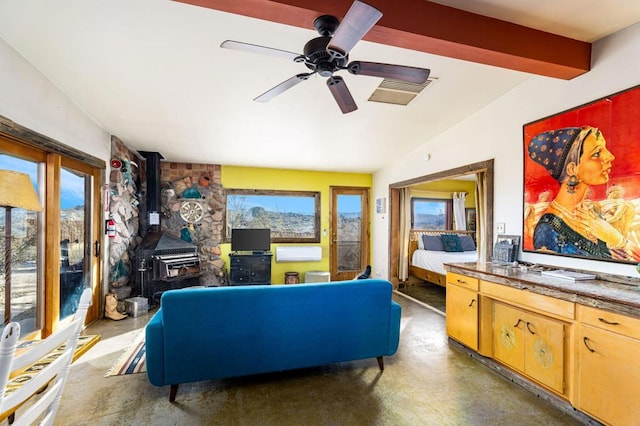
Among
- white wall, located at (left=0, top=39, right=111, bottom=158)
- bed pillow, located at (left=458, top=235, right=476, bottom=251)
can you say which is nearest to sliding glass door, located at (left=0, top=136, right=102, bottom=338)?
white wall, located at (left=0, top=39, right=111, bottom=158)

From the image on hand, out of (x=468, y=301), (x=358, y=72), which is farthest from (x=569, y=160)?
(x=358, y=72)

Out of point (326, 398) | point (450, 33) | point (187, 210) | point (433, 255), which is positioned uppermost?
point (450, 33)

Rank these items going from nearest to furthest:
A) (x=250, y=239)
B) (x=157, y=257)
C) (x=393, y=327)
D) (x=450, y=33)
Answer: (x=450, y=33) < (x=393, y=327) < (x=157, y=257) < (x=250, y=239)

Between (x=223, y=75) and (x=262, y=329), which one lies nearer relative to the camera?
(x=262, y=329)

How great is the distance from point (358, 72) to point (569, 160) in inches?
80.8

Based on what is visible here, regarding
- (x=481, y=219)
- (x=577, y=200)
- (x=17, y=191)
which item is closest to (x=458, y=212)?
(x=481, y=219)

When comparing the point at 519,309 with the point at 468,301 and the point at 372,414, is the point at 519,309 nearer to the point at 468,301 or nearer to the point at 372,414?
the point at 468,301

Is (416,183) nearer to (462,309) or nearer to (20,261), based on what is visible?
(462,309)

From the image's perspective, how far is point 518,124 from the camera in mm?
A: 3021

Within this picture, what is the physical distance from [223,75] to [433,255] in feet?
15.3

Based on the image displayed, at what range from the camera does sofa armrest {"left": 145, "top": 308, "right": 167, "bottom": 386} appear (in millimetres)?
2141

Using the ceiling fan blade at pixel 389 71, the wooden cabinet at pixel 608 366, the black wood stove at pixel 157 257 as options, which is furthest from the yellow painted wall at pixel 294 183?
the wooden cabinet at pixel 608 366

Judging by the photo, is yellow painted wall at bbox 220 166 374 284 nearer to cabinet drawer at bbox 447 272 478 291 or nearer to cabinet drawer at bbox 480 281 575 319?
cabinet drawer at bbox 447 272 478 291

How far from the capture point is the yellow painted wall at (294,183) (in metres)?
5.77
